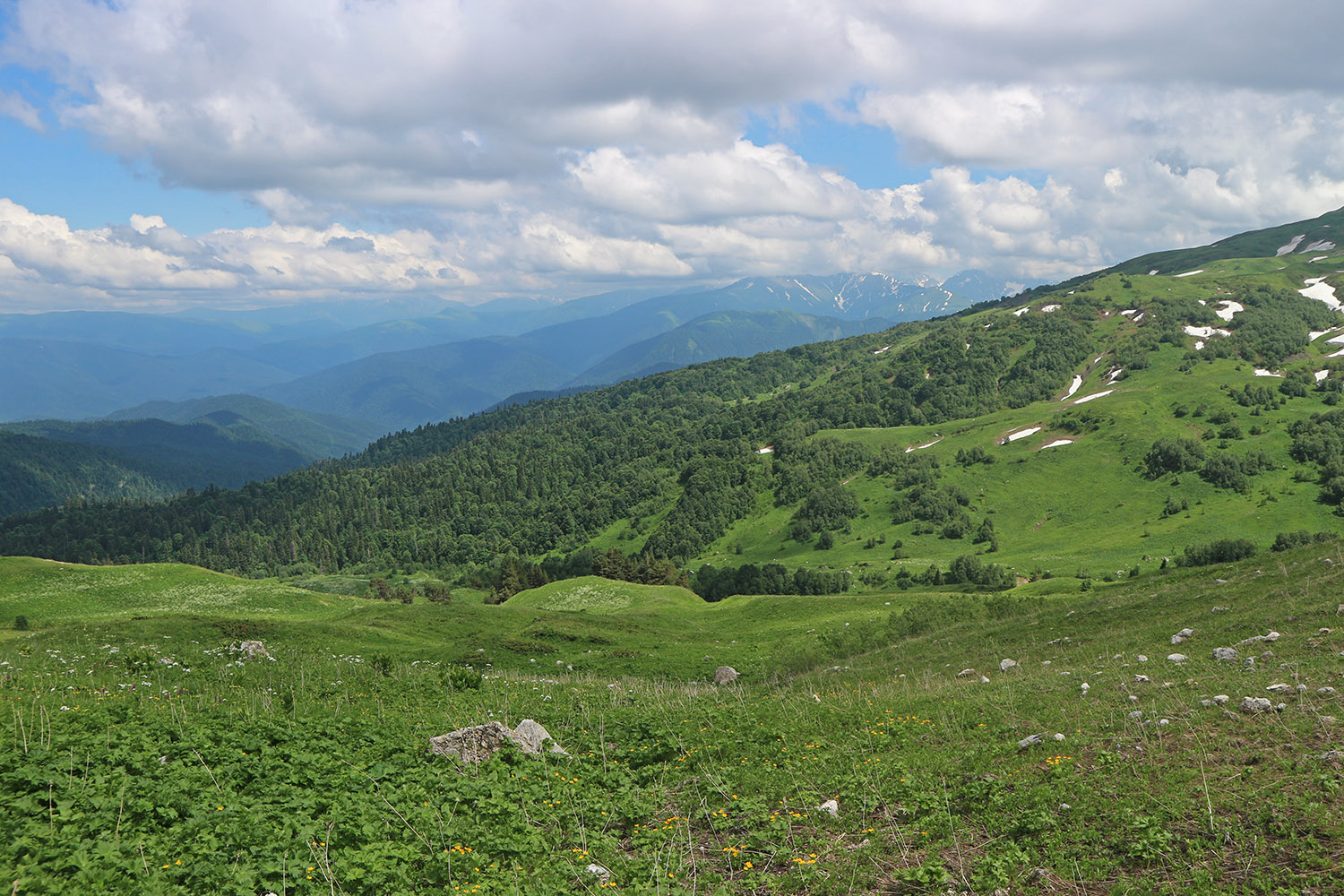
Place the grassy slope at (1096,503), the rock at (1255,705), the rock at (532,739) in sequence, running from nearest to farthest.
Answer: the rock at (1255,705) → the rock at (532,739) → the grassy slope at (1096,503)

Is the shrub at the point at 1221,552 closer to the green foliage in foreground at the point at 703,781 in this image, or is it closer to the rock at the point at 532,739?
the green foliage in foreground at the point at 703,781

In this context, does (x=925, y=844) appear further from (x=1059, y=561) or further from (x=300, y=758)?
(x=1059, y=561)

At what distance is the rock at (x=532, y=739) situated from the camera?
16.3 m

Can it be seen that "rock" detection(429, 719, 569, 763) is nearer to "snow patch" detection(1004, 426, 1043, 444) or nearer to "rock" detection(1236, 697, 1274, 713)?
"rock" detection(1236, 697, 1274, 713)

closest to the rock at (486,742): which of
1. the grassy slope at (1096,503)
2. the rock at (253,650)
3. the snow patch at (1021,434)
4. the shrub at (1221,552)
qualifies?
the rock at (253,650)

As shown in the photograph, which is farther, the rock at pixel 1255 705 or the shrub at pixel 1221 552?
the shrub at pixel 1221 552

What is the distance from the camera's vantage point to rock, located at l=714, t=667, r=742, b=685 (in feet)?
126

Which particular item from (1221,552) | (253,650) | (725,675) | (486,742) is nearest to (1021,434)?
(1221,552)

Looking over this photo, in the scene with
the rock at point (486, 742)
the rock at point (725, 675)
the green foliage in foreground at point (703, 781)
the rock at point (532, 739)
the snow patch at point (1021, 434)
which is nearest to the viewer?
the green foliage in foreground at point (703, 781)

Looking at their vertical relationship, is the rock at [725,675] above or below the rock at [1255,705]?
below

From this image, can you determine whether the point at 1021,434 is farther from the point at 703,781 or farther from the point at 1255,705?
the point at 703,781

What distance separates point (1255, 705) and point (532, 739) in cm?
1478

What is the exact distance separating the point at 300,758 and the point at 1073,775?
→ 14.2 metres

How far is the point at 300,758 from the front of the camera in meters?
14.0
